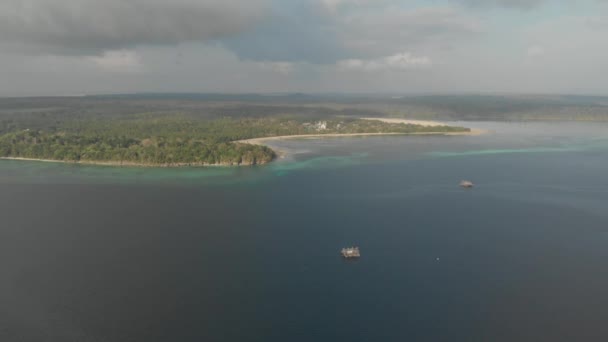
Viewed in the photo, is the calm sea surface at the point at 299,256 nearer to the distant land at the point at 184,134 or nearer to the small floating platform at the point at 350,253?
the small floating platform at the point at 350,253

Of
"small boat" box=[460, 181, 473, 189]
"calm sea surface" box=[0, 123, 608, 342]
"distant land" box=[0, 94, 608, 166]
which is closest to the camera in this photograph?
"calm sea surface" box=[0, 123, 608, 342]

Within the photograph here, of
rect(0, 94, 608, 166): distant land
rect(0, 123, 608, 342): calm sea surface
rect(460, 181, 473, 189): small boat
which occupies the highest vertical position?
rect(0, 94, 608, 166): distant land

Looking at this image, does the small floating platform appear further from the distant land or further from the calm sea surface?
the distant land

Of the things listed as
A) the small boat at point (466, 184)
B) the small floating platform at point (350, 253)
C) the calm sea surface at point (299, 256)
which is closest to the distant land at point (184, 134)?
the calm sea surface at point (299, 256)

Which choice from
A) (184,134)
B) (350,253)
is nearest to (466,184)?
(350,253)

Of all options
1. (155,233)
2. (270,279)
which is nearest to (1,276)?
(155,233)

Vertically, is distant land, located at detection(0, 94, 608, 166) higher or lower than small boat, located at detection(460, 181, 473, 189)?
higher

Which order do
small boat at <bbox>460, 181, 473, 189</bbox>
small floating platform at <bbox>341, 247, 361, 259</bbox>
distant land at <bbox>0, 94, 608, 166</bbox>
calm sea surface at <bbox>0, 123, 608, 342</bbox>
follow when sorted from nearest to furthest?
calm sea surface at <bbox>0, 123, 608, 342</bbox> < small floating platform at <bbox>341, 247, 361, 259</bbox> < small boat at <bbox>460, 181, 473, 189</bbox> < distant land at <bbox>0, 94, 608, 166</bbox>

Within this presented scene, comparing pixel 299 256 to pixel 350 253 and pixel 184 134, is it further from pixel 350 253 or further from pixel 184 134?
pixel 184 134

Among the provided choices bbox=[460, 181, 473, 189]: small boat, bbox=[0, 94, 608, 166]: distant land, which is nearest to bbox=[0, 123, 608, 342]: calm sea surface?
bbox=[460, 181, 473, 189]: small boat
